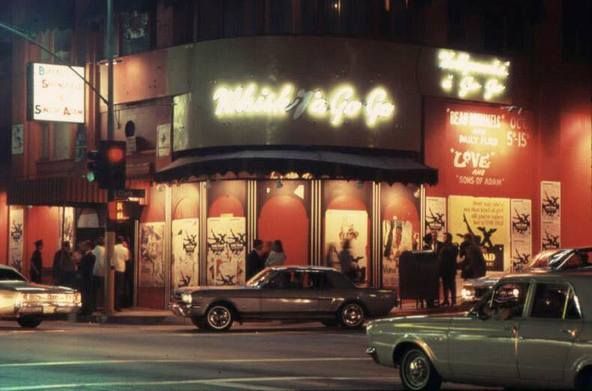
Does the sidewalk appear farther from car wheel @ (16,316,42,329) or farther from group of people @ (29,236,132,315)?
car wheel @ (16,316,42,329)

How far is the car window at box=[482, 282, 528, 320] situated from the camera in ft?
42.2

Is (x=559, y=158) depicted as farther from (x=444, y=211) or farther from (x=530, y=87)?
(x=444, y=211)

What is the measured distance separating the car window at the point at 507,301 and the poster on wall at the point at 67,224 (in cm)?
2594

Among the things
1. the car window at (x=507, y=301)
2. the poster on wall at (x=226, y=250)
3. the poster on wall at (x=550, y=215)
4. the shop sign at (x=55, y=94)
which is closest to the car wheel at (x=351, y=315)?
the poster on wall at (x=226, y=250)

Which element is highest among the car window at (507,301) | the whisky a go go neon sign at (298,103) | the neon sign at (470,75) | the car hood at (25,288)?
the neon sign at (470,75)

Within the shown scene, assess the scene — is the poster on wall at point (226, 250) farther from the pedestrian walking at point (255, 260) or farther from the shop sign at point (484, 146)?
the shop sign at point (484, 146)

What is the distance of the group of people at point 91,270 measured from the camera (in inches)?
1215

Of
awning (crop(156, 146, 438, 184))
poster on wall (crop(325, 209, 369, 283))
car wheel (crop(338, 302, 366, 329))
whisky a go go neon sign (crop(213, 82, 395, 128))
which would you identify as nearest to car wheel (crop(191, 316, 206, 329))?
car wheel (crop(338, 302, 366, 329))

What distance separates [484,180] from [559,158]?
10.9 feet

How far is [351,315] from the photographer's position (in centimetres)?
2556

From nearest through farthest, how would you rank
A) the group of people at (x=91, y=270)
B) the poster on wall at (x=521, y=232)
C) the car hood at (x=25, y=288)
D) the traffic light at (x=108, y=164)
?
the car hood at (x=25, y=288) < the traffic light at (x=108, y=164) < the group of people at (x=91, y=270) < the poster on wall at (x=521, y=232)

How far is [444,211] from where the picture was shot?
109 feet

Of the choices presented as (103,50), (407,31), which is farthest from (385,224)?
(103,50)

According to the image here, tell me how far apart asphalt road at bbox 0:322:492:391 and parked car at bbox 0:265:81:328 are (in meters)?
0.43
